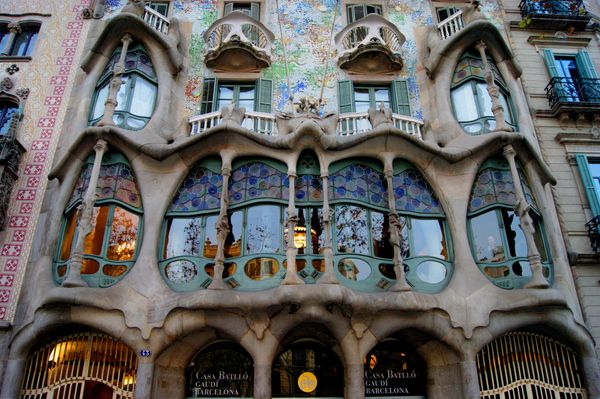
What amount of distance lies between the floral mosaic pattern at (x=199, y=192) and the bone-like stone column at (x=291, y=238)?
6.26ft

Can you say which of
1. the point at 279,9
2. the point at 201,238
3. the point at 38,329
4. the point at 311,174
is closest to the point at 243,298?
the point at 201,238

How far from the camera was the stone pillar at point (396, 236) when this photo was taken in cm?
1070

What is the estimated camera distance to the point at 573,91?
14.6 m

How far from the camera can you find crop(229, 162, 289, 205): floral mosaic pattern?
38.5 ft

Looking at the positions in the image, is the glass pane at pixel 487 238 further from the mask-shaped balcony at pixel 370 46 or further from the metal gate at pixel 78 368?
the metal gate at pixel 78 368

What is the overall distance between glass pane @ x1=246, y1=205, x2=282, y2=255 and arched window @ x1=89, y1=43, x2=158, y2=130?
420 cm

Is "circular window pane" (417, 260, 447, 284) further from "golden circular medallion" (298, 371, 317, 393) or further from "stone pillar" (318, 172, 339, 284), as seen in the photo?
"golden circular medallion" (298, 371, 317, 393)

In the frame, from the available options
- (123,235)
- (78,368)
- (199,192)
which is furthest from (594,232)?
(78,368)

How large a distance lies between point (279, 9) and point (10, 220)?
10.6 m

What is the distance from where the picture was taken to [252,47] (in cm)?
1421

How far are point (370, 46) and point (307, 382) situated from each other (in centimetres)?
978

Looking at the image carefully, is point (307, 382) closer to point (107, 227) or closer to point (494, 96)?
point (107, 227)

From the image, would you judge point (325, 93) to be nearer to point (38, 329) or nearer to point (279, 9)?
point (279, 9)

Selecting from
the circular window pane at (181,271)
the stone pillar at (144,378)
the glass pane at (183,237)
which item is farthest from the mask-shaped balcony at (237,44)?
the stone pillar at (144,378)
